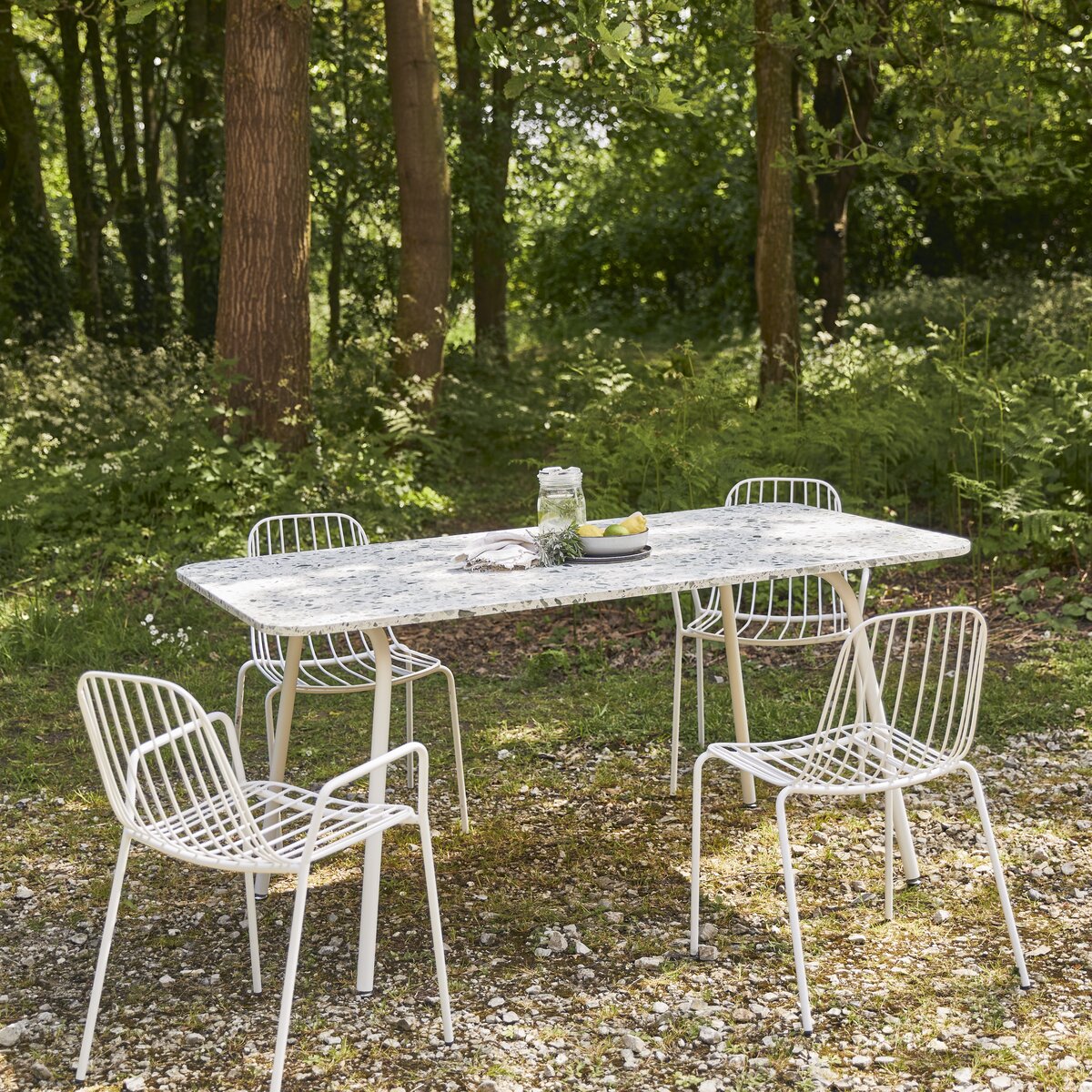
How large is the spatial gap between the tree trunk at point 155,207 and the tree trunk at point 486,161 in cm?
404

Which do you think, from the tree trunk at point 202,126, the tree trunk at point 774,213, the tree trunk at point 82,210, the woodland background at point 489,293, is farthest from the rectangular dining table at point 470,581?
the tree trunk at point 82,210

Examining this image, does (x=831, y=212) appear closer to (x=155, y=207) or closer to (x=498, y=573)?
(x=155, y=207)

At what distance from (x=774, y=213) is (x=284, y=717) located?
7.10 metres

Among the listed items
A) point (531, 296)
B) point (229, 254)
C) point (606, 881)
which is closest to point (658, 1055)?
point (606, 881)

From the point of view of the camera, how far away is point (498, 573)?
12.1ft

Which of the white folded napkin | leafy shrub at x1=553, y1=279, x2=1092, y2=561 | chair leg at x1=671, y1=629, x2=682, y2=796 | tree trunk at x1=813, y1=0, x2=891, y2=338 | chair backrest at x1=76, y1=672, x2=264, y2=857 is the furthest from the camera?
tree trunk at x1=813, y1=0, x2=891, y2=338

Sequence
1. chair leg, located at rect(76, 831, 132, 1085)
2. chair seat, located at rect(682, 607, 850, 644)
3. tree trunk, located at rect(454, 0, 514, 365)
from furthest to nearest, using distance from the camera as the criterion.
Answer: tree trunk, located at rect(454, 0, 514, 365) < chair seat, located at rect(682, 607, 850, 644) < chair leg, located at rect(76, 831, 132, 1085)

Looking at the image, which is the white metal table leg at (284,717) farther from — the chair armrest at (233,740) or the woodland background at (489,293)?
the woodland background at (489,293)

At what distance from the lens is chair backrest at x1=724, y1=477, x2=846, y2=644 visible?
463 centimetres

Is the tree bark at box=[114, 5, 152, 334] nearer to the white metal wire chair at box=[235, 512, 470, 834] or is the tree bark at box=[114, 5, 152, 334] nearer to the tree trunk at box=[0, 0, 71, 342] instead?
the tree trunk at box=[0, 0, 71, 342]

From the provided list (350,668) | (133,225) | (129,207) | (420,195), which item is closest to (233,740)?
(350,668)

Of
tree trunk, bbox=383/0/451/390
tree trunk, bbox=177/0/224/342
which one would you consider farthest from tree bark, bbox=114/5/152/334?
tree trunk, bbox=383/0/451/390

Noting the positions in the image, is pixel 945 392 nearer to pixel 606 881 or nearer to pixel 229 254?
pixel 229 254

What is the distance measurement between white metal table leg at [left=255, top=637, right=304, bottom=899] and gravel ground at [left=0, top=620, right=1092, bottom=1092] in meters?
0.08
